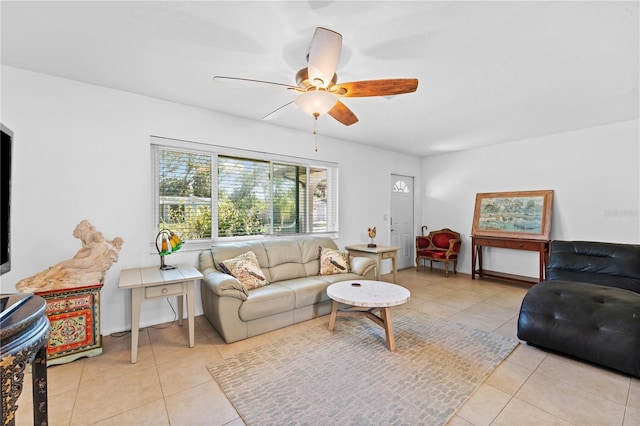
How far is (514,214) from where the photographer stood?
15.5ft

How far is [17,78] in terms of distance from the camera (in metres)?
2.39

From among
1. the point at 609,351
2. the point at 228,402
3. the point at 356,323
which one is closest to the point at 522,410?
the point at 609,351

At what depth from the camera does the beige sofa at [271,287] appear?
2600 mm

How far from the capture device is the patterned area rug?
172cm

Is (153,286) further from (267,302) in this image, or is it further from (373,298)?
(373,298)

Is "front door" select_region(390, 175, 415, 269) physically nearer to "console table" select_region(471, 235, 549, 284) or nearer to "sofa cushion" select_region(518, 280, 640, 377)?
"console table" select_region(471, 235, 549, 284)

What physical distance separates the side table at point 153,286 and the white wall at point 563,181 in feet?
16.7

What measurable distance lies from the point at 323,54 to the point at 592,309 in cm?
287

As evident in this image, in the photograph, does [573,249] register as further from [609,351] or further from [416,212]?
[416,212]

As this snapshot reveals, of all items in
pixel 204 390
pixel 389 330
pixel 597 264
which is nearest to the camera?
pixel 204 390

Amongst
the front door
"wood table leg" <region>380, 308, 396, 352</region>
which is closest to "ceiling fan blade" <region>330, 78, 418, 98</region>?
"wood table leg" <region>380, 308, 396, 352</region>

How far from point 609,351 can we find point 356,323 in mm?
2056

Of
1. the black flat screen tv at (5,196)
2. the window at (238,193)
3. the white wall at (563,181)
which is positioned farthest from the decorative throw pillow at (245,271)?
the white wall at (563,181)

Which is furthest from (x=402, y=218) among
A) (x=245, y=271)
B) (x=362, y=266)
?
(x=245, y=271)
